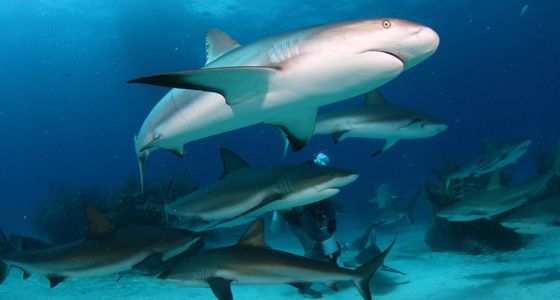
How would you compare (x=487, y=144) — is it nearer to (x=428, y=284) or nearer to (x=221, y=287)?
(x=428, y=284)

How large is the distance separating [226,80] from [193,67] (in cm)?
4323

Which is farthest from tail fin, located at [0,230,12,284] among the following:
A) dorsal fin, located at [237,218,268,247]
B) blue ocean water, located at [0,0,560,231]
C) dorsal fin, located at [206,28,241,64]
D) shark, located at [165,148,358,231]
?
blue ocean water, located at [0,0,560,231]

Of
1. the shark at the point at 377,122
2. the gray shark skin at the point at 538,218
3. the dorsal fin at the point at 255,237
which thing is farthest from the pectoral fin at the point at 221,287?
the gray shark skin at the point at 538,218

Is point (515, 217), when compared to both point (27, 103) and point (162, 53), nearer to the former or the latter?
point (162, 53)

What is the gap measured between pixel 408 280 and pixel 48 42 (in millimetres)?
51788

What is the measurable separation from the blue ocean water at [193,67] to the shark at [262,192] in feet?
18.8

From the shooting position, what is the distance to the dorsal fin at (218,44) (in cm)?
432

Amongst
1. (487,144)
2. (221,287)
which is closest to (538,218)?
(487,144)

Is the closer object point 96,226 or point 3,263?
point 96,226

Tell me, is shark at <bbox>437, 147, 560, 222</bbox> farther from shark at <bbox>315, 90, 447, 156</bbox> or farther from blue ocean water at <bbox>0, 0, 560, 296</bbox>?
blue ocean water at <bbox>0, 0, 560, 296</bbox>

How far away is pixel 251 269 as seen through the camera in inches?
171

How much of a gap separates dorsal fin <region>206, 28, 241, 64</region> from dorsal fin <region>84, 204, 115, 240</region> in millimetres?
2579

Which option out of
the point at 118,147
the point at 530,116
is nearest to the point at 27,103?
the point at 118,147

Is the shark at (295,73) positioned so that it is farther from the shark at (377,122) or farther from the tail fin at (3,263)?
the tail fin at (3,263)
